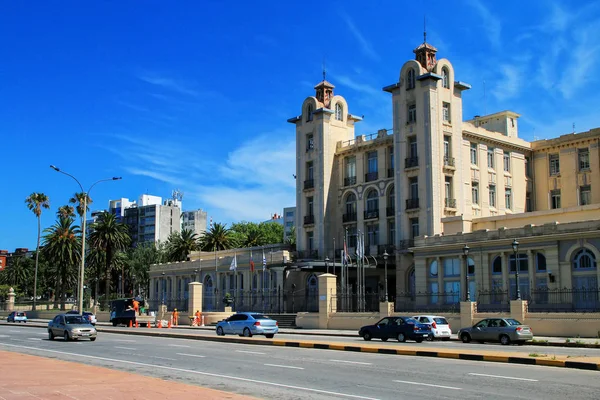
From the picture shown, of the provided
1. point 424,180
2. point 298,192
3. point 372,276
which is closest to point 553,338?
point 424,180

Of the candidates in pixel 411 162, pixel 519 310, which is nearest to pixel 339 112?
pixel 411 162

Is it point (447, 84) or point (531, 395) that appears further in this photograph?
point (447, 84)

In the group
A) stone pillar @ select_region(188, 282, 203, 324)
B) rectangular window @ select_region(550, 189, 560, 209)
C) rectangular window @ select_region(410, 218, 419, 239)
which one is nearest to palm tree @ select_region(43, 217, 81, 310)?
stone pillar @ select_region(188, 282, 203, 324)

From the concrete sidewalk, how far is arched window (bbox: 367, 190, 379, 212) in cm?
4669

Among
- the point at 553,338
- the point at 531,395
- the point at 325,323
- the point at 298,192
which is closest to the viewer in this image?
the point at 531,395

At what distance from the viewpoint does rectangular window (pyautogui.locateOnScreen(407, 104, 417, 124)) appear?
5856cm

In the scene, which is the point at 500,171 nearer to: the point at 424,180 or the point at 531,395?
the point at 424,180

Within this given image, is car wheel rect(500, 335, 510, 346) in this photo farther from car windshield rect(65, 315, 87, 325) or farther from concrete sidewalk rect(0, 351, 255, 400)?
car windshield rect(65, 315, 87, 325)

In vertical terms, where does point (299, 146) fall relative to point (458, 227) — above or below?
above

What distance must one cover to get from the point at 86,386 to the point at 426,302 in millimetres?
37273

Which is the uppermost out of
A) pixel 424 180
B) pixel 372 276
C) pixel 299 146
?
pixel 299 146

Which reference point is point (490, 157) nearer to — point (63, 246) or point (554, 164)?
point (554, 164)

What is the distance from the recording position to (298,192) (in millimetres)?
69938

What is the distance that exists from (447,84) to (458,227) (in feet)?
43.3
